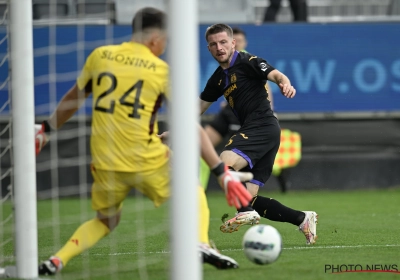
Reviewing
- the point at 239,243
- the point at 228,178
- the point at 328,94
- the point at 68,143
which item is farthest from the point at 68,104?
the point at 328,94

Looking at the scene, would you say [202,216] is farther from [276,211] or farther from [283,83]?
[276,211]

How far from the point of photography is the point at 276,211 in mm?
6812

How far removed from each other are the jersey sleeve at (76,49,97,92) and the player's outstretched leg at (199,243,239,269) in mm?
1274

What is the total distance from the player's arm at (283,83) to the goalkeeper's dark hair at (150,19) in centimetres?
132

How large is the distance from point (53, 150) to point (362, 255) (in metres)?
7.61

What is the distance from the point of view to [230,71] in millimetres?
6957

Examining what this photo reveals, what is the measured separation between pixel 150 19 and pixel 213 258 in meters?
1.60

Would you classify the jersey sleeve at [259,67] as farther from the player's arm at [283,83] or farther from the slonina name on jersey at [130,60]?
the slonina name on jersey at [130,60]

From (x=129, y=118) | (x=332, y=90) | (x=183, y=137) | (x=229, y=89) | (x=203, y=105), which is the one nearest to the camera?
(x=183, y=137)

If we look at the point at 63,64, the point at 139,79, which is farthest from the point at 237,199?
the point at 63,64

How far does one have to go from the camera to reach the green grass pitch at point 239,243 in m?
5.31

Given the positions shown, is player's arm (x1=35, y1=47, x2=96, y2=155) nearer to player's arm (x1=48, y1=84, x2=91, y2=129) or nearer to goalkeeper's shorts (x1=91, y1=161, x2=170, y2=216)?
player's arm (x1=48, y1=84, x2=91, y2=129)

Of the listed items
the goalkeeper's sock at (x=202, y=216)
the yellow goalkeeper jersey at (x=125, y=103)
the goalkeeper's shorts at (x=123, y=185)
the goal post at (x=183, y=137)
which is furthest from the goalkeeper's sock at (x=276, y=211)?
the goal post at (x=183, y=137)

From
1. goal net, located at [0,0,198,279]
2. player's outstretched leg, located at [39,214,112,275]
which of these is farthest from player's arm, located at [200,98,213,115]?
player's outstretched leg, located at [39,214,112,275]
